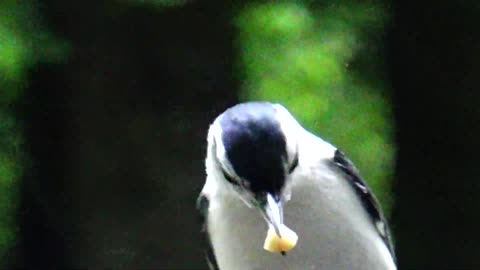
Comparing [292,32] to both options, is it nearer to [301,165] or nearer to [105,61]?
[105,61]

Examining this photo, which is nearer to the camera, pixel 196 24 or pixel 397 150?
pixel 196 24

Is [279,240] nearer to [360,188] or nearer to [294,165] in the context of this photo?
[294,165]

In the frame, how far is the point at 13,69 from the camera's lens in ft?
4.93

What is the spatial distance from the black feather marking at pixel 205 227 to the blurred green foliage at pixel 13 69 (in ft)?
1.67

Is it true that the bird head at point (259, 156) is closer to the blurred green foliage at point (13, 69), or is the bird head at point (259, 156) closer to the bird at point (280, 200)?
the bird at point (280, 200)

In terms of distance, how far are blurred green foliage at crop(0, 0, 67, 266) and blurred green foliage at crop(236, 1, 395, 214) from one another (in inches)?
13.0

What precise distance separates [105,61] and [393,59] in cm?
51

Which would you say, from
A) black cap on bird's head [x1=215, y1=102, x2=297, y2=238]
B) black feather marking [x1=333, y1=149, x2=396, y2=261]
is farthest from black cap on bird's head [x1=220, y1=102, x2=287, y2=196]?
black feather marking [x1=333, y1=149, x2=396, y2=261]

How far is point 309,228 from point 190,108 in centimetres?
52

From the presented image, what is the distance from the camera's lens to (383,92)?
1.65 m

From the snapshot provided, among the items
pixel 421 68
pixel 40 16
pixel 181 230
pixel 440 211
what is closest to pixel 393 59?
pixel 421 68

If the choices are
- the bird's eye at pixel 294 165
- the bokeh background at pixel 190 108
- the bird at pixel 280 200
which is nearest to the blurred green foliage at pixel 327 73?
the bokeh background at pixel 190 108

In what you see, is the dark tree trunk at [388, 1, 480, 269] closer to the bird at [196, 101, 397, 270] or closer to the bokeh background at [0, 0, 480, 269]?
the bokeh background at [0, 0, 480, 269]

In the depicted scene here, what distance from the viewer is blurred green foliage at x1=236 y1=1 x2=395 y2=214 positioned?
1.54 m
